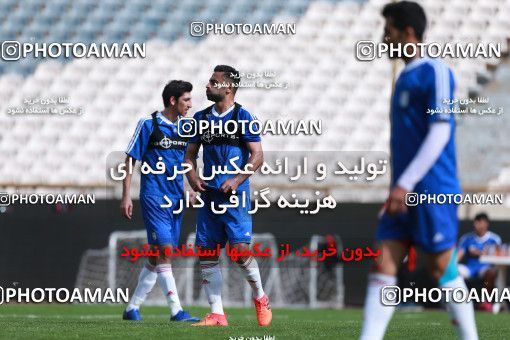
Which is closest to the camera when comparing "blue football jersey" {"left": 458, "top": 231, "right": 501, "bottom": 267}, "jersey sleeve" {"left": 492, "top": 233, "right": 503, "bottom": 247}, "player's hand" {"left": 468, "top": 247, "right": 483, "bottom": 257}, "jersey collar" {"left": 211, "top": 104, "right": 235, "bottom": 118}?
"jersey collar" {"left": 211, "top": 104, "right": 235, "bottom": 118}

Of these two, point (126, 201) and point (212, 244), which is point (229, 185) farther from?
point (126, 201)

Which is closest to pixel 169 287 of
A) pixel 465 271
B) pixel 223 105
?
pixel 223 105

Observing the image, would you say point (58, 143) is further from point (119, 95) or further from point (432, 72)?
point (432, 72)

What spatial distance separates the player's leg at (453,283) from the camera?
4699mm

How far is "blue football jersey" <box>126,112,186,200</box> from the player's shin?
13.6 ft

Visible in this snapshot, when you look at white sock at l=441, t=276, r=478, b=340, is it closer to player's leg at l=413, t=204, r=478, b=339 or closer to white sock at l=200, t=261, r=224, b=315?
player's leg at l=413, t=204, r=478, b=339

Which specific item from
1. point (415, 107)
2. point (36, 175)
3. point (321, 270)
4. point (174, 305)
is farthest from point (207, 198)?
point (36, 175)

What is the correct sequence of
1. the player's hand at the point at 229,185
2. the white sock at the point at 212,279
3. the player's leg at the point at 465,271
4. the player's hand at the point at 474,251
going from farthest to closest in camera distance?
1. the player's leg at the point at 465,271
2. the player's hand at the point at 474,251
3. the white sock at the point at 212,279
4. the player's hand at the point at 229,185

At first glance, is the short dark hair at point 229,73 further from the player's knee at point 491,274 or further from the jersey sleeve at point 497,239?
the player's knee at point 491,274

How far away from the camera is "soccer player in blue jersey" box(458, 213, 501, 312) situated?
1402cm

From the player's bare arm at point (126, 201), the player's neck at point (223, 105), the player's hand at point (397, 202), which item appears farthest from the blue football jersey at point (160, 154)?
the player's hand at point (397, 202)

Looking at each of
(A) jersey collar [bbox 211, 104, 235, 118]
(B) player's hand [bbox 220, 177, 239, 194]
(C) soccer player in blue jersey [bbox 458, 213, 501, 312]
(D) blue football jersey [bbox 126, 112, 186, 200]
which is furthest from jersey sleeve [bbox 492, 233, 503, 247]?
(B) player's hand [bbox 220, 177, 239, 194]

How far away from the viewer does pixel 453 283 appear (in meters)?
4.75

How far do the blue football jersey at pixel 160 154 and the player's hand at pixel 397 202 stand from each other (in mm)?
4249
